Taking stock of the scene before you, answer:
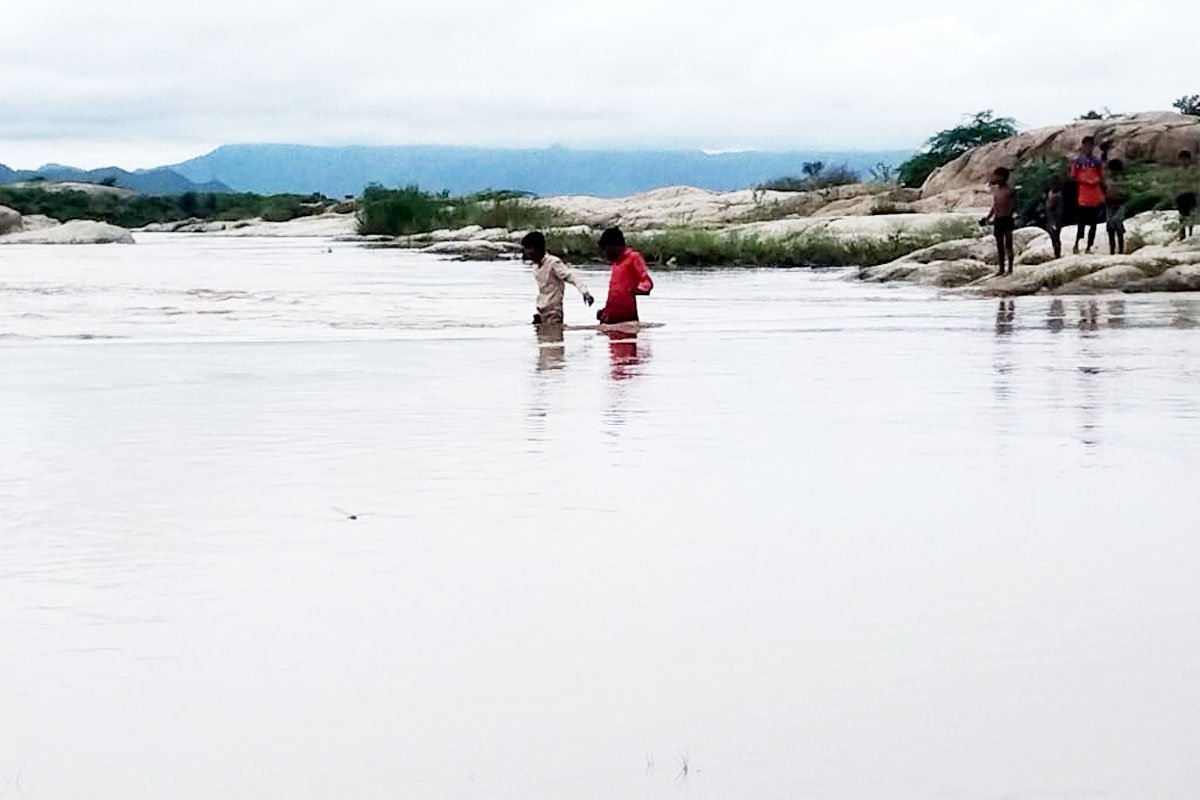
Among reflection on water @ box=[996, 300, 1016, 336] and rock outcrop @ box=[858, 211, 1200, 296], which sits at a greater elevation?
rock outcrop @ box=[858, 211, 1200, 296]

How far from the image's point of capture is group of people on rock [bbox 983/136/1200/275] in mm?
25541

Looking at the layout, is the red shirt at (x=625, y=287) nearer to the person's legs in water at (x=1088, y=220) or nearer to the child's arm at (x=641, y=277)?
the child's arm at (x=641, y=277)

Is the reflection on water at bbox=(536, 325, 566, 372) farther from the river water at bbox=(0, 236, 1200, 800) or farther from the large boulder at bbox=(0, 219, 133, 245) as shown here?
the large boulder at bbox=(0, 219, 133, 245)

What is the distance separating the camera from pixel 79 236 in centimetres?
7562

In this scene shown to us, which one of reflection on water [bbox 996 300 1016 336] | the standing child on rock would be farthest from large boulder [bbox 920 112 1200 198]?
reflection on water [bbox 996 300 1016 336]

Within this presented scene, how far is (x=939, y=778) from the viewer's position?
14.8ft

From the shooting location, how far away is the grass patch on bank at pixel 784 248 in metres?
40.1

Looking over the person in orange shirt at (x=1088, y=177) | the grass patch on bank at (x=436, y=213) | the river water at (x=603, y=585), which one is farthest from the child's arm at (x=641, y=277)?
the grass patch on bank at (x=436, y=213)

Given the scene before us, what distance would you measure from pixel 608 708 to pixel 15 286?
2909cm

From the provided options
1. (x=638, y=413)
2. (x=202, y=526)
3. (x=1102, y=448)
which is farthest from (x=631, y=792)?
(x=638, y=413)

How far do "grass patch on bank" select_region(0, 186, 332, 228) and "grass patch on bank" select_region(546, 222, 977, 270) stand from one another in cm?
7294

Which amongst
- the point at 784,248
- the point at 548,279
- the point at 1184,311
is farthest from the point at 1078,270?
the point at 784,248

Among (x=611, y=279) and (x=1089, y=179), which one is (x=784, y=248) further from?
(x=611, y=279)

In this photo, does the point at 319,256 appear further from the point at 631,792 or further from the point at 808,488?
the point at 631,792
